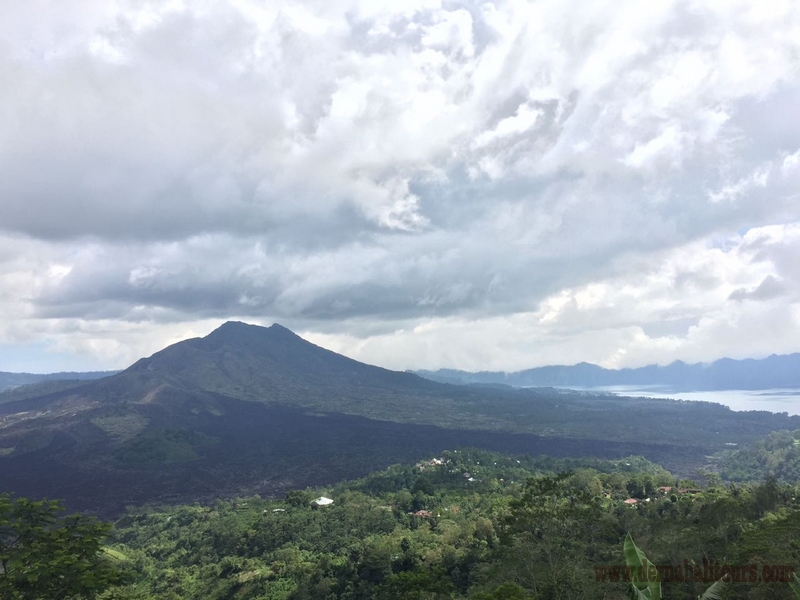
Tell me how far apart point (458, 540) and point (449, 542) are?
65 centimetres

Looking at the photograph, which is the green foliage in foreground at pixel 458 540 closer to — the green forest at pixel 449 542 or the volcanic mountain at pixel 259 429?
the green forest at pixel 449 542

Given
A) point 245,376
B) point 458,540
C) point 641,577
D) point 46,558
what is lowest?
point 458,540

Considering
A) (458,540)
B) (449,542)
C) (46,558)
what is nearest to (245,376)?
(449,542)

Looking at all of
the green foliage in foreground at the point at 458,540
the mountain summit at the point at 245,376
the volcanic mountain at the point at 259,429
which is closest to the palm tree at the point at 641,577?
the green foliage in foreground at the point at 458,540

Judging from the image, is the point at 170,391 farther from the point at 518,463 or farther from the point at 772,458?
the point at 772,458

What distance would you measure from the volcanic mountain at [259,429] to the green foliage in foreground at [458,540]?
3073 cm

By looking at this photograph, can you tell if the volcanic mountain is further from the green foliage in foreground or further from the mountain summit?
the green foliage in foreground

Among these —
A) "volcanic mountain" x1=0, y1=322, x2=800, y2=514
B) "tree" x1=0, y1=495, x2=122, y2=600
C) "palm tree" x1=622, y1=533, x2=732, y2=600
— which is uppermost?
"palm tree" x1=622, y1=533, x2=732, y2=600

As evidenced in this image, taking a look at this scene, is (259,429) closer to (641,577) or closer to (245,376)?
(245,376)

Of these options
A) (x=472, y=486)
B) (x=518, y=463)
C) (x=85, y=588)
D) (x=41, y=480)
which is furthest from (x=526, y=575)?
(x=41, y=480)

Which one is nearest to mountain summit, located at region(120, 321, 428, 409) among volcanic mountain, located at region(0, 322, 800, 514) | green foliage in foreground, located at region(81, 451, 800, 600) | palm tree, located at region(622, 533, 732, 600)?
volcanic mountain, located at region(0, 322, 800, 514)

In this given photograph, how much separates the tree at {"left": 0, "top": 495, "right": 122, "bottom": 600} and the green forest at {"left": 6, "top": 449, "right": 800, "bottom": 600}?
71 millimetres

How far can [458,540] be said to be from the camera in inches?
1302

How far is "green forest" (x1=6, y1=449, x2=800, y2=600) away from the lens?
53.7 ft
